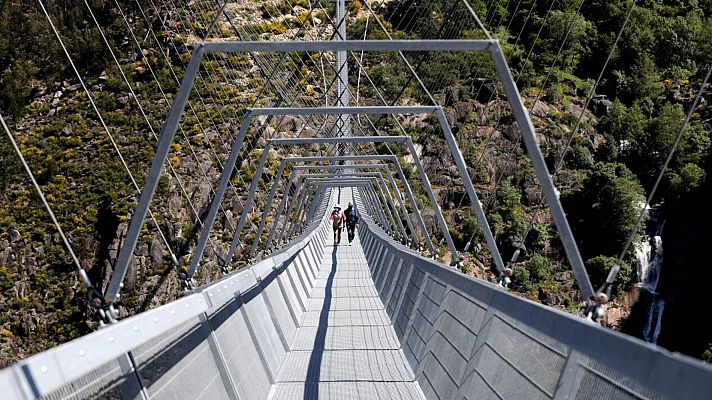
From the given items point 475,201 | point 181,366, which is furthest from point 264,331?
point 181,366

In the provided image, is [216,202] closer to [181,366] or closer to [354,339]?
[354,339]

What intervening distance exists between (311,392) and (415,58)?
76829 mm

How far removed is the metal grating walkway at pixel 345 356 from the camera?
7.56 meters

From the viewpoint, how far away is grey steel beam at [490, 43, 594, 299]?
22.0ft

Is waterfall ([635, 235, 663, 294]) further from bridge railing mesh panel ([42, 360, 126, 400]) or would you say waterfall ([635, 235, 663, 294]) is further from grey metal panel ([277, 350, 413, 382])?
bridge railing mesh panel ([42, 360, 126, 400])

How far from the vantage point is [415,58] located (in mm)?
82625

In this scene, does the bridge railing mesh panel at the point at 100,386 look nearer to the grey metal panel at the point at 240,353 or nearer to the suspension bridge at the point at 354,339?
the suspension bridge at the point at 354,339

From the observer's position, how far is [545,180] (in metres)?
7.02

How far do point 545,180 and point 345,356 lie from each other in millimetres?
3456

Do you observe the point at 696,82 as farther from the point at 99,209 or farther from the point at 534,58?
the point at 99,209

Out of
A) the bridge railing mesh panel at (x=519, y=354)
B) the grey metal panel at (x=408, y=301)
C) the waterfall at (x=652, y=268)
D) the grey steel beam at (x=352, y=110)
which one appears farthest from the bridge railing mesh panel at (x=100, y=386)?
the waterfall at (x=652, y=268)

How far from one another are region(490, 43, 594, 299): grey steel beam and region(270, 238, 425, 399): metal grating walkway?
166 centimetres

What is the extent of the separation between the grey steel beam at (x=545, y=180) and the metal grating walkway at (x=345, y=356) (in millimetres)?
1665

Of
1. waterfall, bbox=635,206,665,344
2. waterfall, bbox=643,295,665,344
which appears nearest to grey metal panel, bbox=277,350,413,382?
waterfall, bbox=643,295,665,344
